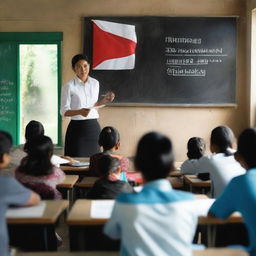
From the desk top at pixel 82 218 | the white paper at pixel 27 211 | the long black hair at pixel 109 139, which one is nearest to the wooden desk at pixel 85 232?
the desk top at pixel 82 218

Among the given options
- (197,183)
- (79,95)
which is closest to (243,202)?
(197,183)

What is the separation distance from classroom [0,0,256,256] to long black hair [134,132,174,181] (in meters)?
4.42

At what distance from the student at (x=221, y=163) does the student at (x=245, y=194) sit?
656 mm

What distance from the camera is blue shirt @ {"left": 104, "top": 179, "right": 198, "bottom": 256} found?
5.46 feet

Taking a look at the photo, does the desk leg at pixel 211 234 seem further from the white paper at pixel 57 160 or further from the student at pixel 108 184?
the white paper at pixel 57 160

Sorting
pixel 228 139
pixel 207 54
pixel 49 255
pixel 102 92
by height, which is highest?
pixel 207 54

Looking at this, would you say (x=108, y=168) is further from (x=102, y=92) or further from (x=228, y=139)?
(x=102, y=92)

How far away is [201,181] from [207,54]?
3.30 metres

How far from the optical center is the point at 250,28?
19.8ft

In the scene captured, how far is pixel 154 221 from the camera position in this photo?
1.67 meters

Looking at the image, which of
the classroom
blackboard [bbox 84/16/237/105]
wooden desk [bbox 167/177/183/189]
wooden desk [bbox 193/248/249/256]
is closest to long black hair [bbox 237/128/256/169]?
wooden desk [bbox 193/248/249/256]

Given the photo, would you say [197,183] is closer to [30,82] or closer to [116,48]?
[116,48]

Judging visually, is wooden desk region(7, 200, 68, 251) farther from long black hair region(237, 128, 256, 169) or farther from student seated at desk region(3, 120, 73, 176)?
long black hair region(237, 128, 256, 169)

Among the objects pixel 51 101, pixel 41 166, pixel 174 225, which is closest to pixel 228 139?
pixel 41 166
